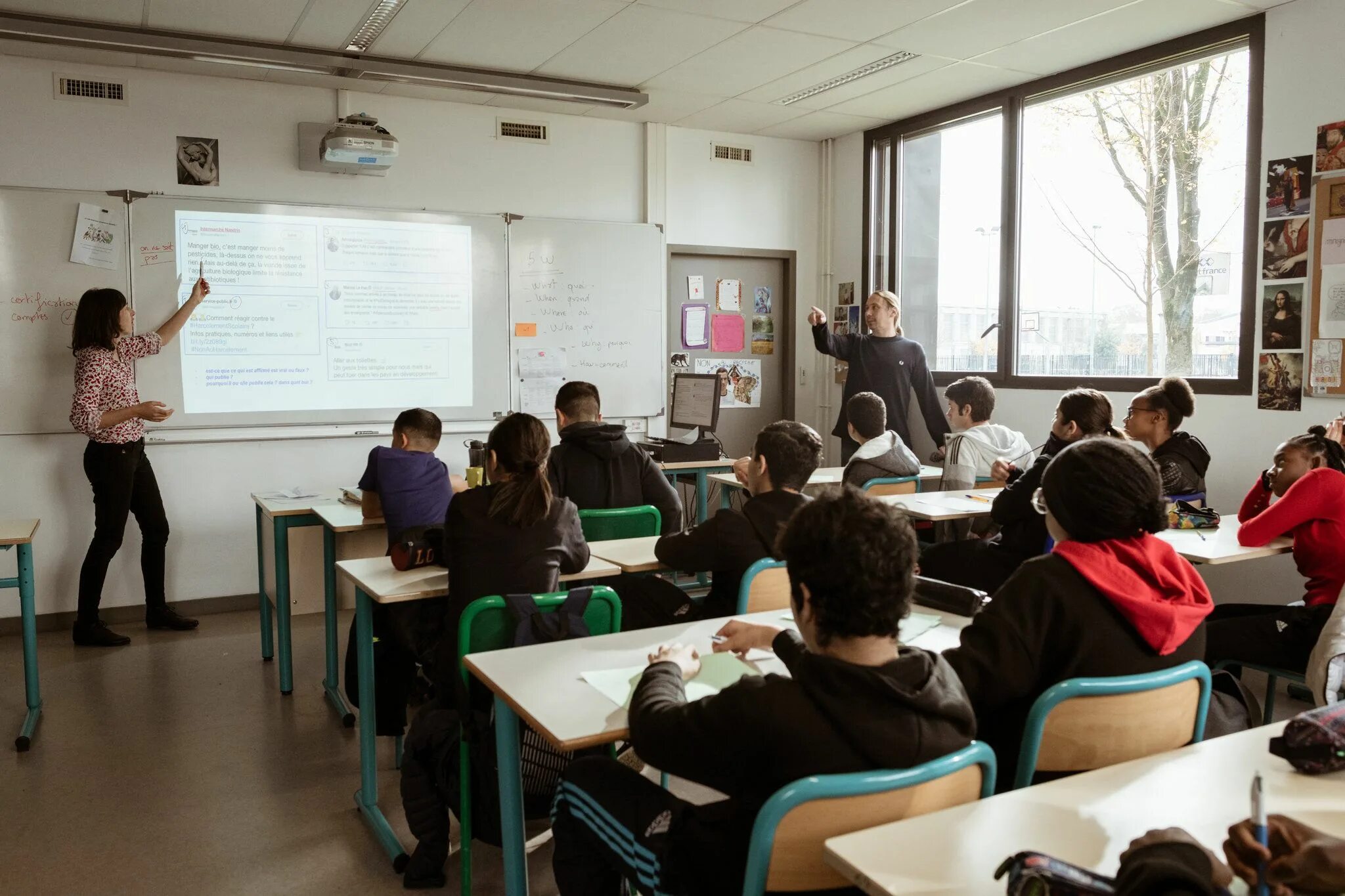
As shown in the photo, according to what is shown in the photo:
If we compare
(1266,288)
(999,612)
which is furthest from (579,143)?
(999,612)

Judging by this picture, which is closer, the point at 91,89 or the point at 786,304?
the point at 91,89

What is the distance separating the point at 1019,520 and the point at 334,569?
2.45 metres

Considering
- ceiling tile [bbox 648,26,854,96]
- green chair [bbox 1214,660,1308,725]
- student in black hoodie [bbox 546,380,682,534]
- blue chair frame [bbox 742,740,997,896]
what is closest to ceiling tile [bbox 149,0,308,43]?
ceiling tile [bbox 648,26,854,96]

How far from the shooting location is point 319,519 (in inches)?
150

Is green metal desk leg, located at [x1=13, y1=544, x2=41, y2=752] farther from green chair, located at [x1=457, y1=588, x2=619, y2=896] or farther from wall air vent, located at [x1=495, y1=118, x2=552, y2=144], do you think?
wall air vent, located at [x1=495, y1=118, x2=552, y2=144]

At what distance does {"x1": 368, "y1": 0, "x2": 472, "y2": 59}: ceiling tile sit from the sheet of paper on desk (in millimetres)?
3295

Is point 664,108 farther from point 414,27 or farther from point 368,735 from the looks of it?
point 368,735

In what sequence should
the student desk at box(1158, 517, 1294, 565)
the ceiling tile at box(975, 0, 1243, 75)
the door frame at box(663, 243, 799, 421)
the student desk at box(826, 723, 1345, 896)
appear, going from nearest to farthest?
the student desk at box(826, 723, 1345, 896) < the student desk at box(1158, 517, 1294, 565) < the ceiling tile at box(975, 0, 1243, 75) < the door frame at box(663, 243, 799, 421)

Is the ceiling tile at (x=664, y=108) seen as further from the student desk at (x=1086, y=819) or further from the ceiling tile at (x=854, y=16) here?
the student desk at (x=1086, y=819)

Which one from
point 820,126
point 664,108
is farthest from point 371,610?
point 820,126

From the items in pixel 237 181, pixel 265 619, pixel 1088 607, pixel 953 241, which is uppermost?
pixel 237 181

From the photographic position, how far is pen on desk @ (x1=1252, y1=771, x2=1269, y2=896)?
1.02 metres

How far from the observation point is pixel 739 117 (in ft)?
20.2

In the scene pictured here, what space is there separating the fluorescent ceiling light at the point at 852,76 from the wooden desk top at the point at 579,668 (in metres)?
3.51
